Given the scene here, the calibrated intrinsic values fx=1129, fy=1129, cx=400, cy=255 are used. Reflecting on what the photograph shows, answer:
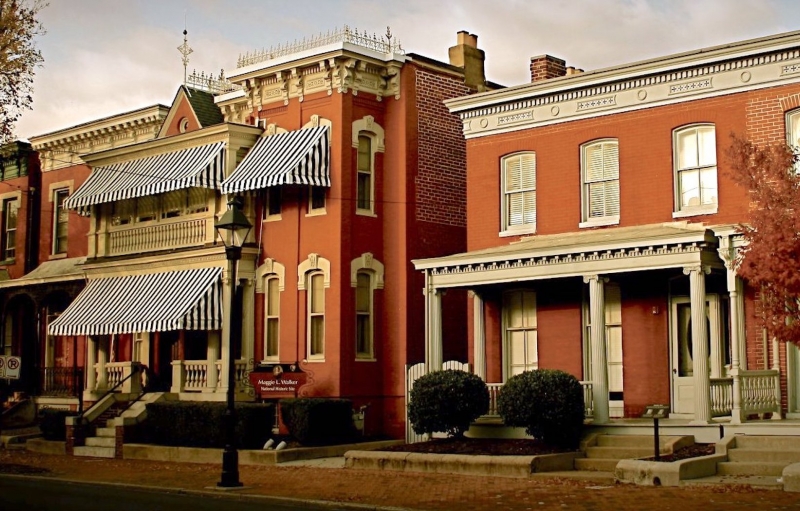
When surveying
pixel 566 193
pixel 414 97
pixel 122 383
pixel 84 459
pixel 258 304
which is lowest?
pixel 84 459

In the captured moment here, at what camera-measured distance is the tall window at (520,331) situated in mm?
27250

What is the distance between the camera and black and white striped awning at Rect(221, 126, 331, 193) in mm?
28531

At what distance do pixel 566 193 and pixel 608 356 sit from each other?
3.93 metres

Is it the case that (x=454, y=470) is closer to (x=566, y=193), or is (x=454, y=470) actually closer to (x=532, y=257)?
(x=532, y=257)

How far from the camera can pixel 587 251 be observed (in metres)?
23.7

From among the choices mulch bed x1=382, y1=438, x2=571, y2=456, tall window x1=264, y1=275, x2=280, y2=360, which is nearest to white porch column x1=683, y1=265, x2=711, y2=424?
mulch bed x1=382, y1=438, x2=571, y2=456

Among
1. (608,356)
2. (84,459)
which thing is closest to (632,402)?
(608,356)

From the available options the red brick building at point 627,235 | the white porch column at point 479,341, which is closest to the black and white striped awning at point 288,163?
the red brick building at point 627,235

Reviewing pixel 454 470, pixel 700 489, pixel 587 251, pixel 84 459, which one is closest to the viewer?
pixel 700 489

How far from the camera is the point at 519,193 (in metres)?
27.5

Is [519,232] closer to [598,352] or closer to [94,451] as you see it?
[598,352]

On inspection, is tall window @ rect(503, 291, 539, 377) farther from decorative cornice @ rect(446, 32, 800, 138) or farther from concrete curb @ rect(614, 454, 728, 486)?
concrete curb @ rect(614, 454, 728, 486)

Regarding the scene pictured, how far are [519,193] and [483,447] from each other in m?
7.10

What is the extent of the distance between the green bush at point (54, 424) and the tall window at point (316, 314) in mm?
7181
